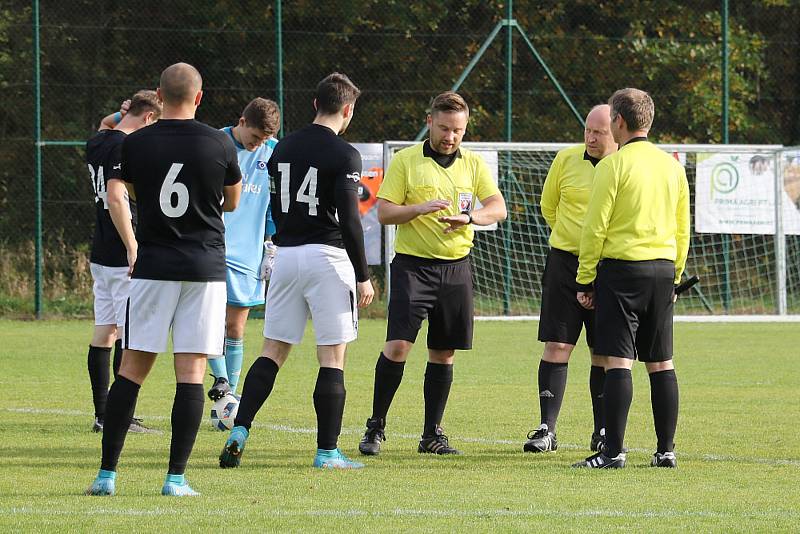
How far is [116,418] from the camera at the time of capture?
634cm

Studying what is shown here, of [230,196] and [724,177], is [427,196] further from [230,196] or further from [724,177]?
[724,177]

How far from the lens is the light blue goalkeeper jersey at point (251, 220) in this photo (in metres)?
9.35

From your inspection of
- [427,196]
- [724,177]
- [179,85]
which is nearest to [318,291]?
[427,196]

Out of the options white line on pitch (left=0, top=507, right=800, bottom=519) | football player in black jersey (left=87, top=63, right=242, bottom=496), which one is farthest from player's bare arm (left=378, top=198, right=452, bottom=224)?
white line on pitch (left=0, top=507, right=800, bottom=519)

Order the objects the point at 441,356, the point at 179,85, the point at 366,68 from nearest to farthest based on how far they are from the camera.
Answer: the point at 179,85
the point at 441,356
the point at 366,68

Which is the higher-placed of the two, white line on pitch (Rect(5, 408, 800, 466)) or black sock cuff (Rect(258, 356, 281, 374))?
black sock cuff (Rect(258, 356, 281, 374))

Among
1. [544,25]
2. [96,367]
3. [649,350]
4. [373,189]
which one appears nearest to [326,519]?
[649,350]

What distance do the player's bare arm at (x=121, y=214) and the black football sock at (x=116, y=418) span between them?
145 cm

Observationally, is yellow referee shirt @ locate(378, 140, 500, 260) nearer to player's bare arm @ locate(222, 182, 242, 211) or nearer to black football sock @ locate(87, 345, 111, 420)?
player's bare arm @ locate(222, 182, 242, 211)

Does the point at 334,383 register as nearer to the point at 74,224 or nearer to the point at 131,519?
the point at 131,519

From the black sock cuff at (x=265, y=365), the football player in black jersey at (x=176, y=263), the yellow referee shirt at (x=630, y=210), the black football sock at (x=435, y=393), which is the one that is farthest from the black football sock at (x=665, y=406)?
the football player in black jersey at (x=176, y=263)

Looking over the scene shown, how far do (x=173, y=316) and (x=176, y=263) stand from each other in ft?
0.81

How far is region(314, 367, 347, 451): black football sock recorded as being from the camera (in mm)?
7312

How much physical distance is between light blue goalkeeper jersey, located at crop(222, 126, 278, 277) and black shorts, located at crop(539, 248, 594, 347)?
6.61 feet
